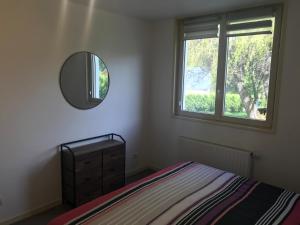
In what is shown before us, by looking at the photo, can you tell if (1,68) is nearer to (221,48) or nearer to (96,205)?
(96,205)

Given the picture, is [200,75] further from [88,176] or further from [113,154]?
[88,176]

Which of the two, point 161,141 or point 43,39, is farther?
point 161,141

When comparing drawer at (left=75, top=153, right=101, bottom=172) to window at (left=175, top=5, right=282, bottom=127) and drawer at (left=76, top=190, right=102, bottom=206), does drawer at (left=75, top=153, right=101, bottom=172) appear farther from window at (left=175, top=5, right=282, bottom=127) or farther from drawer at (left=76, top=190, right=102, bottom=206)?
window at (left=175, top=5, right=282, bottom=127)

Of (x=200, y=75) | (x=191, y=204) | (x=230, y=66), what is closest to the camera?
(x=191, y=204)

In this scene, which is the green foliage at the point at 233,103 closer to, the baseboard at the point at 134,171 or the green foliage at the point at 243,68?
the green foliage at the point at 243,68

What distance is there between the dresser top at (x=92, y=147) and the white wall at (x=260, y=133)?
0.92 metres

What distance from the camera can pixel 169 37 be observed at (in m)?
3.67

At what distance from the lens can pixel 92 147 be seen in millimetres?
3113

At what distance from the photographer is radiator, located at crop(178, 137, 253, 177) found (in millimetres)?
2979

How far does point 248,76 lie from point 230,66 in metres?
0.26

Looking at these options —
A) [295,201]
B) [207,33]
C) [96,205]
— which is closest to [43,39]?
[96,205]

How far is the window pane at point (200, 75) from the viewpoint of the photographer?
3344mm

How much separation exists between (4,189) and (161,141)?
7.29 ft

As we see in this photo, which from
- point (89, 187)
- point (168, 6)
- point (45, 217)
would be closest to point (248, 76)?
point (168, 6)
